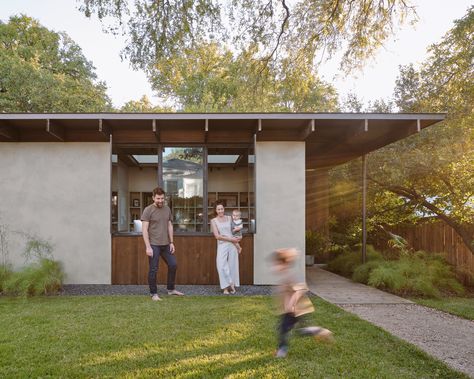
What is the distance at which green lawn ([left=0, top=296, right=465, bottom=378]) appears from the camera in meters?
3.20

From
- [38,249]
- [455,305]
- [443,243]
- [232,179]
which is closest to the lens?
[455,305]

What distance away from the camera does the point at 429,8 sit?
8.84 metres

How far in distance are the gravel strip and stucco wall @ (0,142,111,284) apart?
4.59m

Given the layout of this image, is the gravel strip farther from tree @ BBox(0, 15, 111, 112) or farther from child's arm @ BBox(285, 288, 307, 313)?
tree @ BBox(0, 15, 111, 112)

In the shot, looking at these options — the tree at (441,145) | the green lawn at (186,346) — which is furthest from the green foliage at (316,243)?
the green lawn at (186,346)

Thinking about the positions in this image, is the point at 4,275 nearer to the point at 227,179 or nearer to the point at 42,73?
the point at 227,179

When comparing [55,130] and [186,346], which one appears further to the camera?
[55,130]

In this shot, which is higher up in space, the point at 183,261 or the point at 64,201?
the point at 64,201

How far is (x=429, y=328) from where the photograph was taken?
472 cm

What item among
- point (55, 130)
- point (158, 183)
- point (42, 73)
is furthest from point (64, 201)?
point (42, 73)

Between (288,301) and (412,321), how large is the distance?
7.62 ft

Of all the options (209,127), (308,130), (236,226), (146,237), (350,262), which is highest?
(209,127)

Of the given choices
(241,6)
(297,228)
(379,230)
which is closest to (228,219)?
(297,228)

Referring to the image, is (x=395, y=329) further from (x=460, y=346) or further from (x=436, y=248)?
(x=436, y=248)
